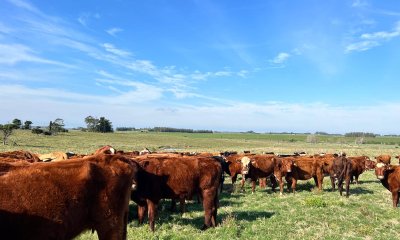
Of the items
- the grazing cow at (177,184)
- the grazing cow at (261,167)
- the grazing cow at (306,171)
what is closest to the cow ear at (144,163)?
the grazing cow at (177,184)

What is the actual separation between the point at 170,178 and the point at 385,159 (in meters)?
22.1

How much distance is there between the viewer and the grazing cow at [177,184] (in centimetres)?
1029

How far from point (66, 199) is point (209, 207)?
570cm

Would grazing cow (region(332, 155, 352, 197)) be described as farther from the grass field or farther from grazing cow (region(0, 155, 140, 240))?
grazing cow (region(0, 155, 140, 240))

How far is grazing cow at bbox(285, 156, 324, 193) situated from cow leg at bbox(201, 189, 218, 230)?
28.0ft

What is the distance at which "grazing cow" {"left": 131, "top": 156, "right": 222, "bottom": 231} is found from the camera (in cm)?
1029

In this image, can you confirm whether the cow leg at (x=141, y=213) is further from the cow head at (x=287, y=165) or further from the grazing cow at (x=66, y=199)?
the cow head at (x=287, y=165)

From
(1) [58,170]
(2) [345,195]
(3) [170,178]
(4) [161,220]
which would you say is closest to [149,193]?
(3) [170,178]

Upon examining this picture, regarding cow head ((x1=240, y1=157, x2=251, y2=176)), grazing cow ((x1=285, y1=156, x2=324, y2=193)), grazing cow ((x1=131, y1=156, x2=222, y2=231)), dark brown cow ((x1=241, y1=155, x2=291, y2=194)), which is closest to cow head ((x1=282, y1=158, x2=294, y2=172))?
dark brown cow ((x1=241, y1=155, x2=291, y2=194))

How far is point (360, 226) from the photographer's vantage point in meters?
10.6

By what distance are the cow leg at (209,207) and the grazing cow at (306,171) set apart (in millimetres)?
8545

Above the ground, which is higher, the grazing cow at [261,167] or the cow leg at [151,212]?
the grazing cow at [261,167]

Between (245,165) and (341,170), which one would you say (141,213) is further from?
(341,170)

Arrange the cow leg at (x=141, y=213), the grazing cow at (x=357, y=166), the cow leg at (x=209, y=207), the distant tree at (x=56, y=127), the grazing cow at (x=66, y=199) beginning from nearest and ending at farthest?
the grazing cow at (x=66, y=199) < the cow leg at (x=209, y=207) < the cow leg at (x=141, y=213) < the grazing cow at (x=357, y=166) < the distant tree at (x=56, y=127)
